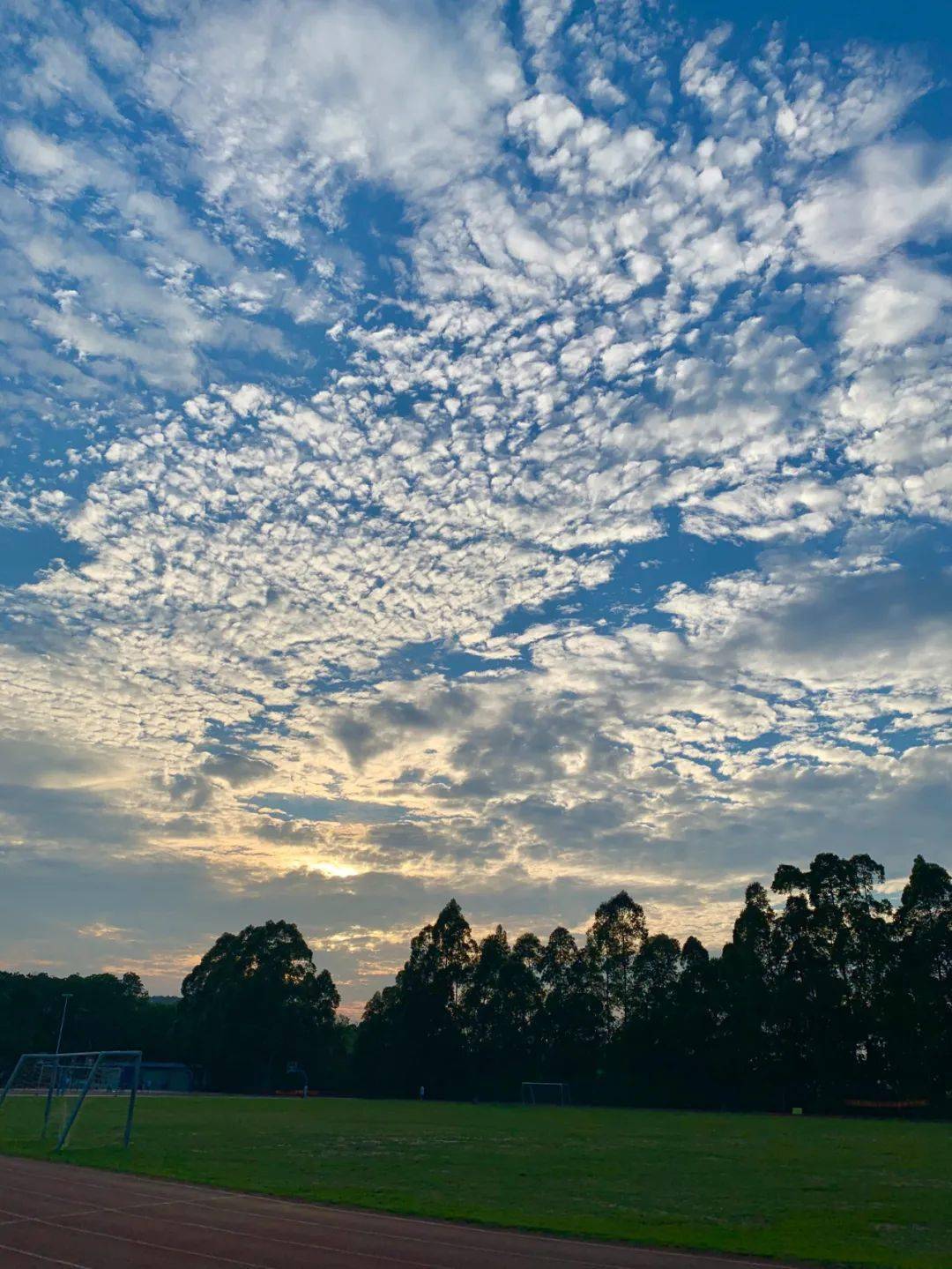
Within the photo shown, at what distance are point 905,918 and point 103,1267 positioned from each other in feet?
256

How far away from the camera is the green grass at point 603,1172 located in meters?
20.1

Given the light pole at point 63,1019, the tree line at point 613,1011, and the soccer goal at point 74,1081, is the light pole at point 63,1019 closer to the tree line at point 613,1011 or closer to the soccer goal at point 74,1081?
the tree line at point 613,1011

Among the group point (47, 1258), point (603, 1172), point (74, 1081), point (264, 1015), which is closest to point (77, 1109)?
point (74, 1081)

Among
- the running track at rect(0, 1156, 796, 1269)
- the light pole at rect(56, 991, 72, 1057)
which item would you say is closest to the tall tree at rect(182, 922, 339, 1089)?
the light pole at rect(56, 991, 72, 1057)

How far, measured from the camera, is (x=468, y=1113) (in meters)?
66.9

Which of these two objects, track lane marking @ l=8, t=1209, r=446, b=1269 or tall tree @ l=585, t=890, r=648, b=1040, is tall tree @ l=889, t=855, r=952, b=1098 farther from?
track lane marking @ l=8, t=1209, r=446, b=1269

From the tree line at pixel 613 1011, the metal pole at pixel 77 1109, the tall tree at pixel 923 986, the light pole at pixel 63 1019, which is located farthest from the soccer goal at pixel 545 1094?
the metal pole at pixel 77 1109

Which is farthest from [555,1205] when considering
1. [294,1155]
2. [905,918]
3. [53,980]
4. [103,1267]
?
[53,980]

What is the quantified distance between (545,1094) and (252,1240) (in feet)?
264

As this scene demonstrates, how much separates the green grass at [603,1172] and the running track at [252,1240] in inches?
50.5

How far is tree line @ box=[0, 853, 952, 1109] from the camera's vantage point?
77.8 metres

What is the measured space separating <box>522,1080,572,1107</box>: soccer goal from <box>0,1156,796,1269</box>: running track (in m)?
73.6

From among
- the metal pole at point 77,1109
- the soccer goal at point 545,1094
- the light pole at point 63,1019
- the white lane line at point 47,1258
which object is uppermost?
the light pole at point 63,1019

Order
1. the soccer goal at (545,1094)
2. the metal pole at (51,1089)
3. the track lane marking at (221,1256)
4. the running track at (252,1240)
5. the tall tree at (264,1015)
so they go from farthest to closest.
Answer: the tall tree at (264,1015) < the soccer goal at (545,1094) < the metal pole at (51,1089) < the running track at (252,1240) < the track lane marking at (221,1256)
